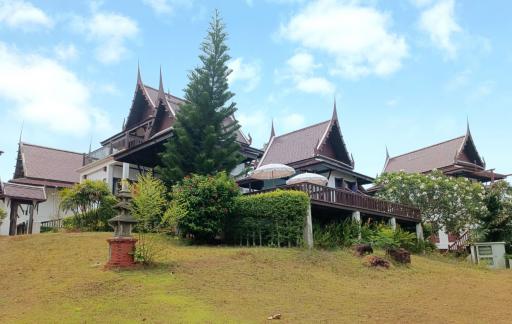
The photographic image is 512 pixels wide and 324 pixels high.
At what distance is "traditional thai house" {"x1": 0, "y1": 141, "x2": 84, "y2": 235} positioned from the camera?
24.5m

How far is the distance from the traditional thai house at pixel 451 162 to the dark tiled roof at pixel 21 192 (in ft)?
66.3

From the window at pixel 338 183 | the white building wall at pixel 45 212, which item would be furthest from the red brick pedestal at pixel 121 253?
the white building wall at pixel 45 212

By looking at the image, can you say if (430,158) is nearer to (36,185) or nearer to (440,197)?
(440,197)

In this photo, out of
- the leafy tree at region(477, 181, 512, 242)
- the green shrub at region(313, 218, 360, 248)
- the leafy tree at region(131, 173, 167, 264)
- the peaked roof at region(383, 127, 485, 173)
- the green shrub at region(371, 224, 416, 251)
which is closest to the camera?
the leafy tree at region(131, 173, 167, 264)

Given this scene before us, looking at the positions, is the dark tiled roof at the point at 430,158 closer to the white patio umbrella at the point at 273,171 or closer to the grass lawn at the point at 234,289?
the white patio umbrella at the point at 273,171

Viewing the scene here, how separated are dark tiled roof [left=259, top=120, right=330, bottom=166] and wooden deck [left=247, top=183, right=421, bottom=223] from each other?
4968 millimetres

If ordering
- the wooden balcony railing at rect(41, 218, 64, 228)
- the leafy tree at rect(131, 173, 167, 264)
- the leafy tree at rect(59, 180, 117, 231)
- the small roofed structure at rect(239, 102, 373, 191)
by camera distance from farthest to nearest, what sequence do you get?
the small roofed structure at rect(239, 102, 373, 191)
the wooden balcony railing at rect(41, 218, 64, 228)
the leafy tree at rect(59, 180, 117, 231)
the leafy tree at rect(131, 173, 167, 264)

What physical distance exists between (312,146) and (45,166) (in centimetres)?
1815

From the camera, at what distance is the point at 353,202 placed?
19.7 meters

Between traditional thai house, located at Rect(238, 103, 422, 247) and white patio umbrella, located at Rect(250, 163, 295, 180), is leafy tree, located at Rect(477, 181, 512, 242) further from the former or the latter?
white patio umbrella, located at Rect(250, 163, 295, 180)

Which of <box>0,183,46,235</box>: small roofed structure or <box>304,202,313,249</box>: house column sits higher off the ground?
<box>0,183,46,235</box>: small roofed structure

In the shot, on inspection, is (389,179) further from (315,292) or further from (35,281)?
(35,281)

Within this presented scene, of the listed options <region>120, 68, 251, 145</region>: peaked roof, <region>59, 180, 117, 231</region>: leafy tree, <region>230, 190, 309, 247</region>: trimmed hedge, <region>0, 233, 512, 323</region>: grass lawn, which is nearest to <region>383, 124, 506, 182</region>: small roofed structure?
<region>120, 68, 251, 145</region>: peaked roof

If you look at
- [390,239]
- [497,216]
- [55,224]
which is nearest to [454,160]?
[497,216]
